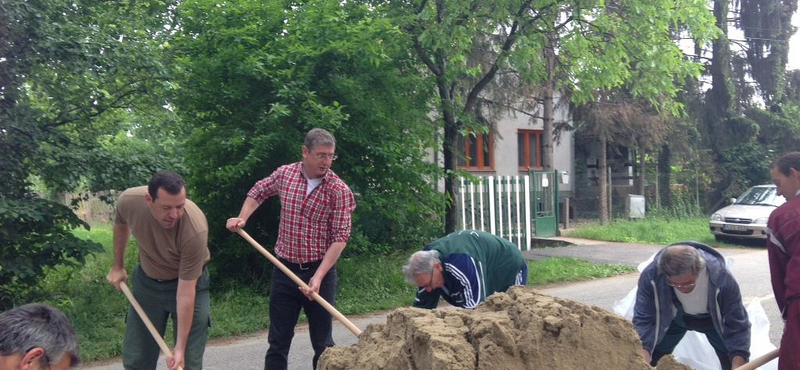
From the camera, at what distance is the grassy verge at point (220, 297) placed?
7363mm

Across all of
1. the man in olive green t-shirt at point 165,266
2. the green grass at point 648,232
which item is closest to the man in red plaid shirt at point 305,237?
the man in olive green t-shirt at point 165,266

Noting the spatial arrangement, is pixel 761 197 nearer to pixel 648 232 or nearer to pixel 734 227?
pixel 734 227

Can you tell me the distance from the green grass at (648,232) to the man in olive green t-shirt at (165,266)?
14455 millimetres

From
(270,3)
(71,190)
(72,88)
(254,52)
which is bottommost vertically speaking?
(71,190)

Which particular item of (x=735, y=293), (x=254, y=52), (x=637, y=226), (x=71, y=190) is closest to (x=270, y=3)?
(x=254, y=52)

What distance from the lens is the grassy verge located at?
A: 24.2 feet

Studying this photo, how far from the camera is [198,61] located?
851 cm

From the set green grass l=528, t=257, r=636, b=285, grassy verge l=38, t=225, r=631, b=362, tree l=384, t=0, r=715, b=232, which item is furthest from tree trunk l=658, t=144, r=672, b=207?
grassy verge l=38, t=225, r=631, b=362

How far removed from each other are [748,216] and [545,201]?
4443 mm

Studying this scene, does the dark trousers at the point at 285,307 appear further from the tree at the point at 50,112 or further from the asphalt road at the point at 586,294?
the tree at the point at 50,112

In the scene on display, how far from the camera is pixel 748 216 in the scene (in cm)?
1609

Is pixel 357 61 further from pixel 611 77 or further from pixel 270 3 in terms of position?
pixel 611 77

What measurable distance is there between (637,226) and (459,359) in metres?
17.1

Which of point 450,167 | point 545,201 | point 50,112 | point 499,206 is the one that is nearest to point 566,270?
point 450,167
